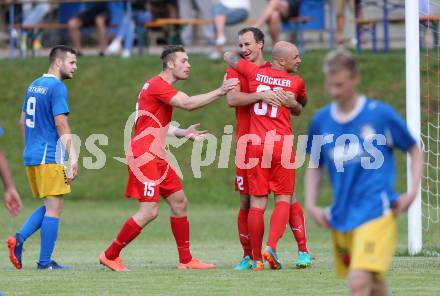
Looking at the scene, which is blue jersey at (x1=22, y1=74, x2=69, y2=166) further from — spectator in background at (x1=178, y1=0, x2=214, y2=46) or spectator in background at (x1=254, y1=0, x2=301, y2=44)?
spectator in background at (x1=178, y1=0, x2=214, y2=46)

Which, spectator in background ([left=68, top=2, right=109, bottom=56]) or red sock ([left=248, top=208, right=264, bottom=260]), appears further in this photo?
spectator in background ([left=68, top=2, right=109, bottom=56])

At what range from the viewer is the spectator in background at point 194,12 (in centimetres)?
2608

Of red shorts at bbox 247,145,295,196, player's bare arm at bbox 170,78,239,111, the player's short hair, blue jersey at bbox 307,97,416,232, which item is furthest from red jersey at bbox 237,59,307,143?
the player's short hair

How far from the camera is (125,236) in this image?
36.6ft

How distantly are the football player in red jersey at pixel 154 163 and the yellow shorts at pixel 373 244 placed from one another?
171 inches

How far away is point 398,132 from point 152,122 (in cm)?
462

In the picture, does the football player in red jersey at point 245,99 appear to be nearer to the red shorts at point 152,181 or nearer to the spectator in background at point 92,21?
the red shorts at point 152,181

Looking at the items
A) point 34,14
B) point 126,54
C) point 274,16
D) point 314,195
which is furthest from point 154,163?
point 34,14

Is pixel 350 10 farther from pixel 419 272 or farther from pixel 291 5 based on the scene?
pixel 419 272

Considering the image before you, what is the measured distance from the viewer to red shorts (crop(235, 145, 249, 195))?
11.0 metres

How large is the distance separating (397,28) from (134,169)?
16.7 meters

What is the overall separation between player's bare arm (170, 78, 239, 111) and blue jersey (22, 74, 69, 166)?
47.1 inches

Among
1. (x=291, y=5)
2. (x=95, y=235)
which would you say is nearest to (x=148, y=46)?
(x=291, y=5)

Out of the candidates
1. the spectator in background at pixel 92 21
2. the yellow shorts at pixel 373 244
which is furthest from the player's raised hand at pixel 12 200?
the spectator in background at pixel 92 21
